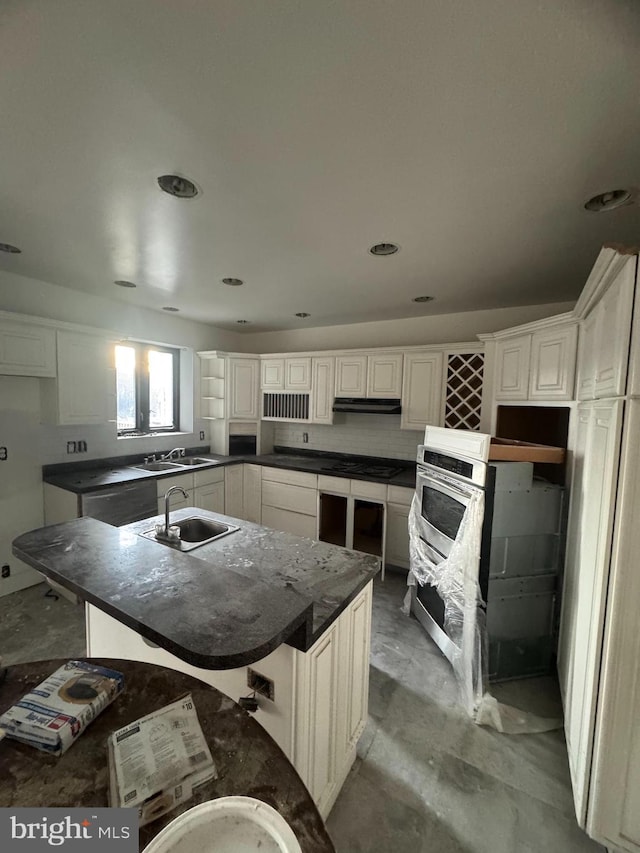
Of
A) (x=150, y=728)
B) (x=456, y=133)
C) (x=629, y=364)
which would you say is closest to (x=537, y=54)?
(x=456, y=133)

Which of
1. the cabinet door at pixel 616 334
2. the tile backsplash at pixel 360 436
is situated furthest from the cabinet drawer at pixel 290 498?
the cabinet door at pixel 616 334

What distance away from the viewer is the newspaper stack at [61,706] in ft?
2.22

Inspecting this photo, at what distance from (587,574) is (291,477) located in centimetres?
267

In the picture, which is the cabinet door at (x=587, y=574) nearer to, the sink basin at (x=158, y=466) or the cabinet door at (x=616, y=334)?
the cabinet door at (x=616, y=334)

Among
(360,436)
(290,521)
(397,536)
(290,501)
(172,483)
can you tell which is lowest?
(290,521)

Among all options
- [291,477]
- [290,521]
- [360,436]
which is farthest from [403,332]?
[290,521]

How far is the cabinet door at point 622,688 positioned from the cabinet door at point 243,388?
366 cm

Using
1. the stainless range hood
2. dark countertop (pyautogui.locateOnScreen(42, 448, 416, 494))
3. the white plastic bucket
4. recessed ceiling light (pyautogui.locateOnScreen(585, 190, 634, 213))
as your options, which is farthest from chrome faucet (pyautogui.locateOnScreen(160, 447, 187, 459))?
recessed ceiling light (pyautogui.locateOnScreen(585, 190, 634, 213))

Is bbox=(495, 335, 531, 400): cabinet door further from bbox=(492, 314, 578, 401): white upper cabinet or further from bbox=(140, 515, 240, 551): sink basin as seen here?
bbox=(140, 515, 240, 551): sink basin

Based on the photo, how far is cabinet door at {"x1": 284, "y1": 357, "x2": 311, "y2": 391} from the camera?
12.6 ft

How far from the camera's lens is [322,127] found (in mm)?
1117

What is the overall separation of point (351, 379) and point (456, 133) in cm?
249

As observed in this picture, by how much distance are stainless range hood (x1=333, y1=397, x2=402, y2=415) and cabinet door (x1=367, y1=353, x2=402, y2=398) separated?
2.9 inches

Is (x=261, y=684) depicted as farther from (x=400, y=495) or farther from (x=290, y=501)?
(x=290, y=501)
